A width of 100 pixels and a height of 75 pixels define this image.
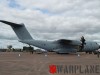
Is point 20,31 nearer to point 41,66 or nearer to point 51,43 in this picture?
point 51,43

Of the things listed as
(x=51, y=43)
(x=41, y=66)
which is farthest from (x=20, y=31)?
(x=41, y=66)

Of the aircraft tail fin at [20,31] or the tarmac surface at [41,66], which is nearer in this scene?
the tarmac surface at [41,66]

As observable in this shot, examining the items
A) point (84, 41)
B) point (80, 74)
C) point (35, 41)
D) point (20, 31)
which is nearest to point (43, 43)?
point (35, 41)

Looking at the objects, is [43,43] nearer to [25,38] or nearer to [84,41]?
[25,38]

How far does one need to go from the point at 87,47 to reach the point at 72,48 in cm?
448

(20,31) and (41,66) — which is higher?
(20,31)

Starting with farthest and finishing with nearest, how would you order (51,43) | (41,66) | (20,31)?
(51,43) < (20,31) < (41,66)

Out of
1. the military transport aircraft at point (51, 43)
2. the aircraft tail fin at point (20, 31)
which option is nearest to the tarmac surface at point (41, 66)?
the military transport aircraft at point (51, 43)

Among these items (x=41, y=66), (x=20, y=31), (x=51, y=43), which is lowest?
(x=41, y=66)

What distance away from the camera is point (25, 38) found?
6619 centimetres

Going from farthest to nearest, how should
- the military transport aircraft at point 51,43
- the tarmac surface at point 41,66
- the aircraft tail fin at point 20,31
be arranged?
1. the aircraft tail fin at point 20,31
2. the military transport aircraft at point 51,43
3. the tarmac surface at point 41,66

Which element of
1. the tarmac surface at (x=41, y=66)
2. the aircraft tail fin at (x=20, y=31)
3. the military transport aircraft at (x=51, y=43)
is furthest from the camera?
the aircraft tail fin at (x=20, y=31)

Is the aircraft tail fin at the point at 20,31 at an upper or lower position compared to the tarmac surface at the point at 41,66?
upper

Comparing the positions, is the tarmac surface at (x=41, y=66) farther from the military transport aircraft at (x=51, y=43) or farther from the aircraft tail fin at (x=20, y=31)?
the aircraft tail fin at (x=20, y=31)
